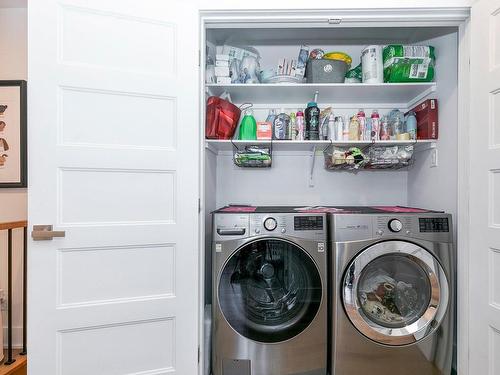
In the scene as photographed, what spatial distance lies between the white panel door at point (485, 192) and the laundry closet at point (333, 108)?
0.39 feet

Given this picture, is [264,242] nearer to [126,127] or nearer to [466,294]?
[126,127]

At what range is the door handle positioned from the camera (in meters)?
1.26

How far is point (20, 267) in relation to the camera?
191cm

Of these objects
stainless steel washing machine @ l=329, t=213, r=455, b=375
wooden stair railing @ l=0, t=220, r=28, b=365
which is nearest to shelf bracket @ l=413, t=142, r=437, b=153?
stainless steel washing machine @ l=329, t=213, r=455, b=375

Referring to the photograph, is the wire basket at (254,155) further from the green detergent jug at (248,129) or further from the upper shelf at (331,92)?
the upper shelf at (331,92)

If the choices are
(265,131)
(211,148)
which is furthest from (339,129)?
(211,148)

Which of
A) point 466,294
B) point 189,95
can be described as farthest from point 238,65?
point 466,294

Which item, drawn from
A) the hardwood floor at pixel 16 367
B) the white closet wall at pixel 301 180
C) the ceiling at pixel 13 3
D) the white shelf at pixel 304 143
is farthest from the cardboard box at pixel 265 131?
the hardwood floor at pixel 16 367

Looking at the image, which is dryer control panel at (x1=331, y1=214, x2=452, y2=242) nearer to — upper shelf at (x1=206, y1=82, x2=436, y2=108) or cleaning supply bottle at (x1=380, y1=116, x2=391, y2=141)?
cleaning supply bottle at (x1=380, y1=116, x2=391, y2=141)

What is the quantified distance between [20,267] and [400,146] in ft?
9.17

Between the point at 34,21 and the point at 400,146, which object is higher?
the point at 34,21

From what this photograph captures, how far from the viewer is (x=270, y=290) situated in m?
1.63

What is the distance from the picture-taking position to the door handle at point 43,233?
1256 millimetres

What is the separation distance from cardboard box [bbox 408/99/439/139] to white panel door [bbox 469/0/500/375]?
15.0 inches
